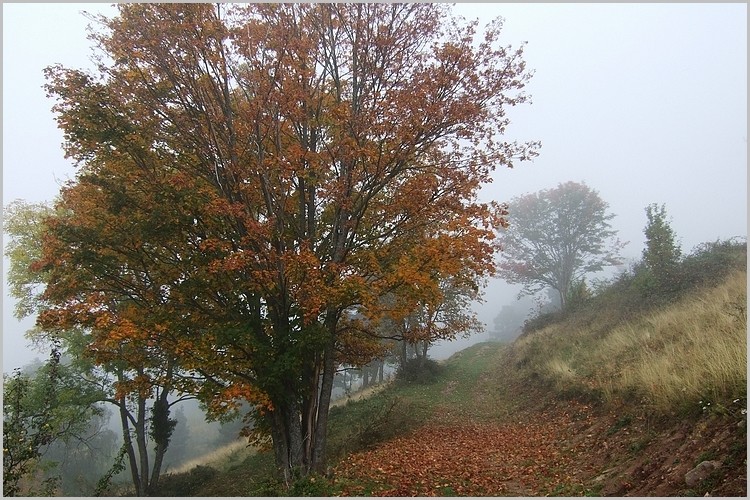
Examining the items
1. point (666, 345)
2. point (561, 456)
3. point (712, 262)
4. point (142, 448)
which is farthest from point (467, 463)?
point (142, 448)

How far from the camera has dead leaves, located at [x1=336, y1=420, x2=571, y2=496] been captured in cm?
730

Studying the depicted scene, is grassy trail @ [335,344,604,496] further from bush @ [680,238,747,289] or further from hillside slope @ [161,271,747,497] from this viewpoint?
bush @ [680,238,747,289]

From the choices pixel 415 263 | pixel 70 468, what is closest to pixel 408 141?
pixel 415 263

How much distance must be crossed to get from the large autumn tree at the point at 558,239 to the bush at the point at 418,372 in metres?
16.1

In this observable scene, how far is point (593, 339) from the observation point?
15148mm

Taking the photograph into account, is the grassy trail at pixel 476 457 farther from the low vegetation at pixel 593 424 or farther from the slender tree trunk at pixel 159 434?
the slender tree trunk at pixel 159 434

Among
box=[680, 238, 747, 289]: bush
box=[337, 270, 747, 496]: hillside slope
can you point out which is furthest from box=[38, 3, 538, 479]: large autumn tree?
box=[680, 238, 747, 289]: bush

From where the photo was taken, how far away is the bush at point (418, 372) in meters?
24.2

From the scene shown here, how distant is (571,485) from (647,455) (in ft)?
3.99

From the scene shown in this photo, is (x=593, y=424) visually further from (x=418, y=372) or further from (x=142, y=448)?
(x=142, y=448)

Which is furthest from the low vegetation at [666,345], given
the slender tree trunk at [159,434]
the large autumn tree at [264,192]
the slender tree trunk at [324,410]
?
the slender tree trunk at [159,434]

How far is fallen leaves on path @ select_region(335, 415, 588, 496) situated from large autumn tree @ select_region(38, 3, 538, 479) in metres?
1.62

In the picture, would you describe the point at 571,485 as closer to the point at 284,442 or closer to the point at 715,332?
the point at 715,332

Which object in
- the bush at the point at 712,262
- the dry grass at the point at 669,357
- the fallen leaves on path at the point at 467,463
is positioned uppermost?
the bush at the point at 712,262
